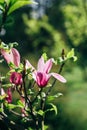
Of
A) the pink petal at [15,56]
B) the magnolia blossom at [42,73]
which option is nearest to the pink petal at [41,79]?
the magnolia blossom at [42,73]

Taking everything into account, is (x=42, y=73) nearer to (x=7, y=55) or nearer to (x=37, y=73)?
(x=37, y=73)

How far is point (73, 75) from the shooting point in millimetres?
9922

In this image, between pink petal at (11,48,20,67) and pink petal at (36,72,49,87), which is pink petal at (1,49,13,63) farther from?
pink petal at (36,72,49,87)

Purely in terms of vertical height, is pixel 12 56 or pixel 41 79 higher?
pixel 12 56

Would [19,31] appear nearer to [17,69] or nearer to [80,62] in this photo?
[80,62]

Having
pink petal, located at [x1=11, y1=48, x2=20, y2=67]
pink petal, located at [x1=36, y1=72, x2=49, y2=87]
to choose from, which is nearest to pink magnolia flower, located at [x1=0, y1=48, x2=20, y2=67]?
pink petal, located at [x1=11, y1=48, x2=20, y2=67]

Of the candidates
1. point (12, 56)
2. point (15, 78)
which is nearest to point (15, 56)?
point (12, 56)

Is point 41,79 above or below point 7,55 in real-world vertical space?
below

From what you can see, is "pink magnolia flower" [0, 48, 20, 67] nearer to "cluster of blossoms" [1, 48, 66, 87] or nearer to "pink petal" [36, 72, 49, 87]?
"cluster of blossoms" [1, 48, 66, 87]

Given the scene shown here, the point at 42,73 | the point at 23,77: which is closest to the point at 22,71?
the point at 23,77

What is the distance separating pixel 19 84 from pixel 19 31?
3421 cm

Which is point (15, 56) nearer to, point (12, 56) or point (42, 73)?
point (12, 56)

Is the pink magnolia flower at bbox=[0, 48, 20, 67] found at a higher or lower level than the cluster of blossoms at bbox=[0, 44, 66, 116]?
higher

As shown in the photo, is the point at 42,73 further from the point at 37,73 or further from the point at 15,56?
the point at 15,56
